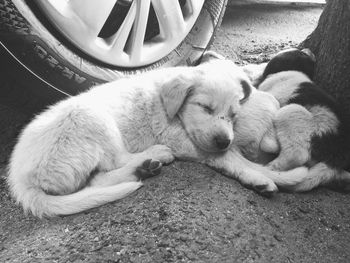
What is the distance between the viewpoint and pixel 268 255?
2279mm

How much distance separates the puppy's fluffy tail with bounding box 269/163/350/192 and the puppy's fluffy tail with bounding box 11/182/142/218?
111 cm

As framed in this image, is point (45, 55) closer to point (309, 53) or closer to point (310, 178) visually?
point (310, 178)

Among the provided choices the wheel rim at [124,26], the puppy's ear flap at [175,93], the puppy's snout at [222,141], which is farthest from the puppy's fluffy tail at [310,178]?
the wheel rim at [124,26]

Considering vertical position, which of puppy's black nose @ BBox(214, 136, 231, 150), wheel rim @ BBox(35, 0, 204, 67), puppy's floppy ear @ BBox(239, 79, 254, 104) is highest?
wheel rim @ BBox(35, 0, 204, 67)

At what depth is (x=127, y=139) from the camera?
333cm

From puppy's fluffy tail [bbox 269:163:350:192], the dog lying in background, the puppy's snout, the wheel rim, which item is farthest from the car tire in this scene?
puppy's fluffy tail [bbox 269:163:350:192]

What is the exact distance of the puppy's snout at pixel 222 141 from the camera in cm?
321

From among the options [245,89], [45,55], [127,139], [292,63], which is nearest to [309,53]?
[292,63]

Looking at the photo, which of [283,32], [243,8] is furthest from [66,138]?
[243,8]

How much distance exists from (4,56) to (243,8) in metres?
5.55

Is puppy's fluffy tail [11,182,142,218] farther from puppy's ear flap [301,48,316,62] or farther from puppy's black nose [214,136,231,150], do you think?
puppy's ear flap [301,48,316,62]

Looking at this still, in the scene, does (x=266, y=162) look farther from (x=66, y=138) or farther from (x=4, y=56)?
(x=4, y=56)

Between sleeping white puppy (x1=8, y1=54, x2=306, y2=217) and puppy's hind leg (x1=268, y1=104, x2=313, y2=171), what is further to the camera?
puppy's hind leg (x1=268, y1=104, x2=313, y2=171)

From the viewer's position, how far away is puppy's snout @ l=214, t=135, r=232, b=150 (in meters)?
3.21
